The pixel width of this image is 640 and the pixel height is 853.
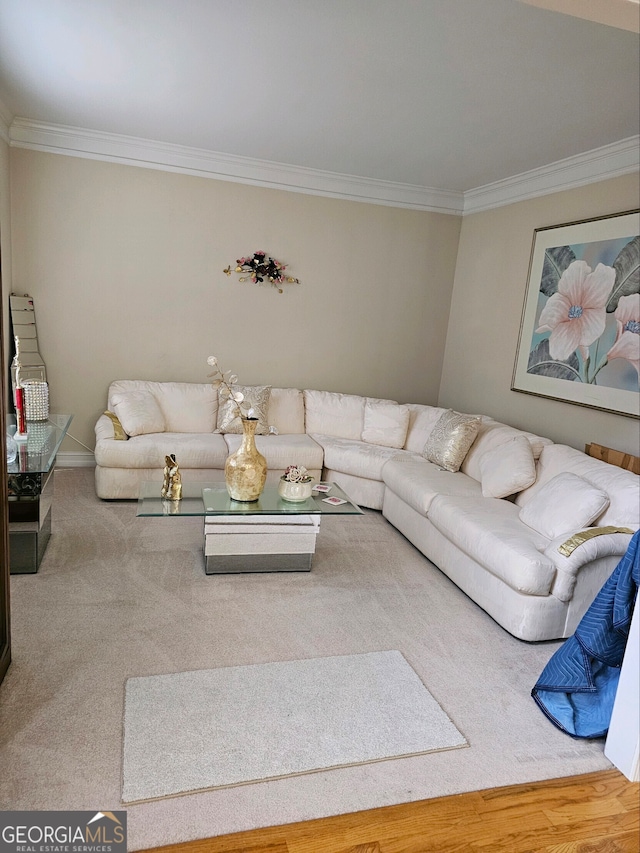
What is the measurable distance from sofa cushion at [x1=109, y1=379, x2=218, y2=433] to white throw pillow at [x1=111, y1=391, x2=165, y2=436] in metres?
0.11

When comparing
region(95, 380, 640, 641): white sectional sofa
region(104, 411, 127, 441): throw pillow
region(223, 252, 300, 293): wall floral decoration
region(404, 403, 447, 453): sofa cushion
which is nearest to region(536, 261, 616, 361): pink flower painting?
region(95, 380, 640, 641): white sectional sofa

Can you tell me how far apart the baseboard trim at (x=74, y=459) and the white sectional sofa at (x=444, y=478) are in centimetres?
65

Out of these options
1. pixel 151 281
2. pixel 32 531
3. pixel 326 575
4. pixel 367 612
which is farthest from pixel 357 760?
pixel 151 281

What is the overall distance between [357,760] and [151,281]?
4.13 metres

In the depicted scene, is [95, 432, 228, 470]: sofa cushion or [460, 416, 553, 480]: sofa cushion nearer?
[460, 416, 553, 480]: sofa cushion

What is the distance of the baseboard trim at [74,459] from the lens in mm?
5016

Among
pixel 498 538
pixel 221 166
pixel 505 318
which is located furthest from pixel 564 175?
pixel 498 538

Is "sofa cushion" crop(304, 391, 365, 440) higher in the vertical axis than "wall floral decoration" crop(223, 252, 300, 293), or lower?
lower

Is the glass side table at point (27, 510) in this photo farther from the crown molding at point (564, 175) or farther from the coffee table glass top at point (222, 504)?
the crown molding at point (564, 175)

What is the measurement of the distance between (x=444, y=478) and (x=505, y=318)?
1.65 m

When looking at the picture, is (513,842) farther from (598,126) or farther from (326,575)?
(598,126)

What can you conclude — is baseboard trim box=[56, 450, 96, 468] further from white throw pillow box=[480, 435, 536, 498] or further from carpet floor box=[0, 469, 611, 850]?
white throw pillow box=[480, 435, 536, 498]

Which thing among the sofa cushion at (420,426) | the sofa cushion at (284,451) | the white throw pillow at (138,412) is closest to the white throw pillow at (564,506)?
the sofa cushion at (420,426)

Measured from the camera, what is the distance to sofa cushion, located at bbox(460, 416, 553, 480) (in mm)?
3973
